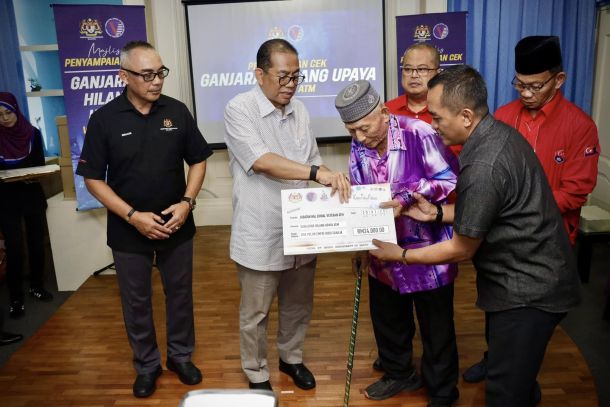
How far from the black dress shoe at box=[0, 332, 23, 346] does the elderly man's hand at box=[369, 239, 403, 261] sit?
2576 millimetres

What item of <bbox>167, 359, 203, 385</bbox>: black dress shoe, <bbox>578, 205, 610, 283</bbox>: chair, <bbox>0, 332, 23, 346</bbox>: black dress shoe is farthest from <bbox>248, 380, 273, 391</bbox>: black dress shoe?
<bbox>578, 205, 610, 283</bbox>: chair

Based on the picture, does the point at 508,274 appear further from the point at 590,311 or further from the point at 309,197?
the point at 590,311

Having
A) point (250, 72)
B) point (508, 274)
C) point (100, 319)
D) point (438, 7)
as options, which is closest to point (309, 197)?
point (508, 274)

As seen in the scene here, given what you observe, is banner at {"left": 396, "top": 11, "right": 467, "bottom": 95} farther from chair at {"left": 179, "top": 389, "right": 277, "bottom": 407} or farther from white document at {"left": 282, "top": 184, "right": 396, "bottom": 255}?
chair at {"left": 179, "top": 389, "right": 277, "bottom": 407}

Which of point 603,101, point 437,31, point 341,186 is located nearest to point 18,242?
point 341,186

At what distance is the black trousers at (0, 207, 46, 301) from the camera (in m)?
3.70

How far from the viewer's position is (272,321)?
3.39 metres

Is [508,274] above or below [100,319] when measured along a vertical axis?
above

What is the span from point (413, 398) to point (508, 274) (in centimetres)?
108

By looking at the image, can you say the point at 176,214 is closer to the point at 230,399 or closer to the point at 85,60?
the point at 230,399

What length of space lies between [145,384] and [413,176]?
1656mm

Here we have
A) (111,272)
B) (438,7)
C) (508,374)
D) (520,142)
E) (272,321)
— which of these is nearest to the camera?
(520,142)

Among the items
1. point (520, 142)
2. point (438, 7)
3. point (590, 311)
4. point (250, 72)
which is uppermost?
point (438, 7)

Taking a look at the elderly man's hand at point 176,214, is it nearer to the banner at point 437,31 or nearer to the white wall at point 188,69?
the banner at point 437,31
